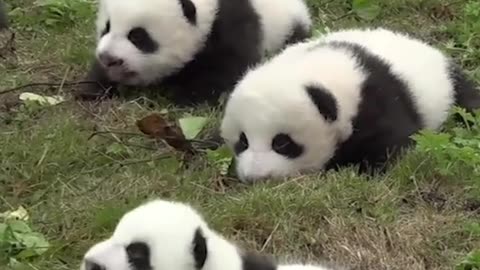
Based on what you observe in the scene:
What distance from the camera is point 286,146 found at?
6566mm

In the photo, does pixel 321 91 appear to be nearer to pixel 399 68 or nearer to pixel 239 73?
pixel 399 68

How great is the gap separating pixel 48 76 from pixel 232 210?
8.78ft

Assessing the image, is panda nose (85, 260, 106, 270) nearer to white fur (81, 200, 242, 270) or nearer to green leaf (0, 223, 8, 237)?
white fur (81, 200, 242, 270)

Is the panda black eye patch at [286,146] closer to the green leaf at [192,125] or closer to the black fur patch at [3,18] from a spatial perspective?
the green leaf at [192,125]

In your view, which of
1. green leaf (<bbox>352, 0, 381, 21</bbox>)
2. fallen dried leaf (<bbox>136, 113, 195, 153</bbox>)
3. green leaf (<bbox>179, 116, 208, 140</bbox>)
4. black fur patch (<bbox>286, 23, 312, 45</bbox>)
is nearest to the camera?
fallen dried leaf (<bbox>136, 113, 195, 153</bbox>)

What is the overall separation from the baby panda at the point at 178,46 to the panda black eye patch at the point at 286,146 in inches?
53.0

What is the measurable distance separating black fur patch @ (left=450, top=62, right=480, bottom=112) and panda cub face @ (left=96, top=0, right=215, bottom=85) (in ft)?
5.22

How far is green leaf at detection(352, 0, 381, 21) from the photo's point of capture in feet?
30.2

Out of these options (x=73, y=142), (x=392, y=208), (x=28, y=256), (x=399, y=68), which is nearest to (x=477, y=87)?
(x=399, y=68)

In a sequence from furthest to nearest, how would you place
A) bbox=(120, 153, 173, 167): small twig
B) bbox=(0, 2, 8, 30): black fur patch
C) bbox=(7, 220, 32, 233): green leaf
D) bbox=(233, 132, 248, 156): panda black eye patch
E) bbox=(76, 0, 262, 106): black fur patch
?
1. bbox=(0, 2, 8, 30): black fur patch
2. bbox=(76, 0, 262, 106): black fur patch
3. bbox=(120, 153, 173, 167): small twig
4. bbox=(233, 132, 248, 156): panda black eye patch
5. bbox=(7, 220, 32, 233): green leaf

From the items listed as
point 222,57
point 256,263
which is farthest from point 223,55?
point 256,263

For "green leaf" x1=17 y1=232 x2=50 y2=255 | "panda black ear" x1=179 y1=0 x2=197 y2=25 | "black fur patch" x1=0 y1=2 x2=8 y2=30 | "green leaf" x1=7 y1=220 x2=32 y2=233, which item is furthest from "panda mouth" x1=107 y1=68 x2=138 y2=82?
"green leaf" x1=17 y1=232 x2=50 y2=255

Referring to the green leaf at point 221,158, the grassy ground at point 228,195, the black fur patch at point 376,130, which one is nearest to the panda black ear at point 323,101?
the black fur patch at point 376,130

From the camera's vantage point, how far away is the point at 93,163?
22.5ft
